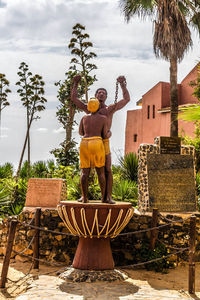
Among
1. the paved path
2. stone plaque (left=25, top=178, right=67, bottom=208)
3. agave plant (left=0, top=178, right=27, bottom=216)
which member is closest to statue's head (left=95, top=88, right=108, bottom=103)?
stone plaque (left=25, top=178, right=67, bottom=208)

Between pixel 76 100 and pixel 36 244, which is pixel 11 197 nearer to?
pixel 36 244

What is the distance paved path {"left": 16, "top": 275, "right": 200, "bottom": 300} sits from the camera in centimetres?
510

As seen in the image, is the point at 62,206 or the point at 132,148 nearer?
the point at 62,206

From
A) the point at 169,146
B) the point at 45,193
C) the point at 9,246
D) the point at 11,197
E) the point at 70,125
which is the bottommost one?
the point at 9,246

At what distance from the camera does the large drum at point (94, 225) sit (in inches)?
231

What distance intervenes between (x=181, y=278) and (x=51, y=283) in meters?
2.18

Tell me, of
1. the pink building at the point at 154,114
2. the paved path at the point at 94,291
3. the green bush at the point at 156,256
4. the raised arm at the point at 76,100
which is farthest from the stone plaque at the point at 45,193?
the pink building at the point at 154,114

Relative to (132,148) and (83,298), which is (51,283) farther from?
(132,148)

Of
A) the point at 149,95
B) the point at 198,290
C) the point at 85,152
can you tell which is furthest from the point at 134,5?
the point at 198,290

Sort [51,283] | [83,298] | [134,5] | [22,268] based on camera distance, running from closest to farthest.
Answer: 1. [83,298]
2. [51,283]
3. [22,268]
4. [134,5]

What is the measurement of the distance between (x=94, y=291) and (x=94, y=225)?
3.07 feet

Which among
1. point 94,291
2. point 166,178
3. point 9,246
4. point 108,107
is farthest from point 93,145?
point 166,178

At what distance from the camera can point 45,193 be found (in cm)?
854

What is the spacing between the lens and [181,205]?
8.09 meters
